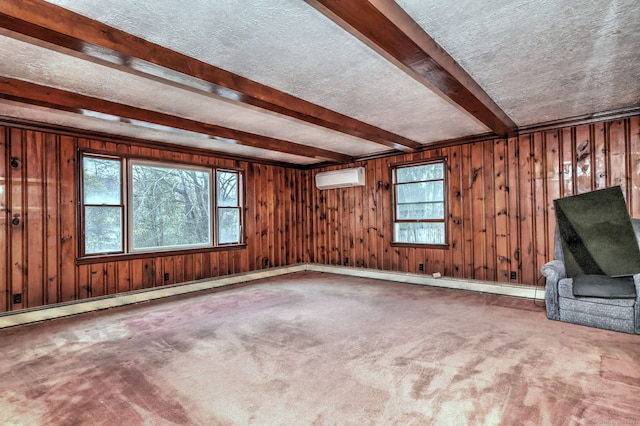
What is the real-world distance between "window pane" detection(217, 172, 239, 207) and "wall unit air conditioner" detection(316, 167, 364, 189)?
67.6 inches

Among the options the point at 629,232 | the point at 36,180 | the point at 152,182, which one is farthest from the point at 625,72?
the point at 36,180

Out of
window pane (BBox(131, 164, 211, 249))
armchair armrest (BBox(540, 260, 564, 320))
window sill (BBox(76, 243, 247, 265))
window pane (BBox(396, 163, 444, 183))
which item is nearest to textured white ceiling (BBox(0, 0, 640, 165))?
window pane (BBox(131, 164, 211, 249))

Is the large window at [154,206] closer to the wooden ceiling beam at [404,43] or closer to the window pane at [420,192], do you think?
the window pane at [420,192]

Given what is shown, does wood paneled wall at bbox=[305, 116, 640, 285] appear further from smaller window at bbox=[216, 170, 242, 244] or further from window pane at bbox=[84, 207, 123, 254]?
window pane at bbox=[84, 207, 123, 254]

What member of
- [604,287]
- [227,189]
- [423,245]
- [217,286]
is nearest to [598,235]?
[604,287]

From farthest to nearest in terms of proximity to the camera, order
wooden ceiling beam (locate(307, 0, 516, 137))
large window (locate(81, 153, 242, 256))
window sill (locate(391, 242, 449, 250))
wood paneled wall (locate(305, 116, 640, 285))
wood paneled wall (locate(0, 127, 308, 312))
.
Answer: window sill (locate(391, 242, 449, 250)) < large window (locate(81, 153, 242, 256)) < wood paneled wall (locate(305, 116, 640, 285)) < wood paneled wall (locate(0, 127, 308, 312)) < wooden ceiling beam (locate(307, 0, 516, 137))

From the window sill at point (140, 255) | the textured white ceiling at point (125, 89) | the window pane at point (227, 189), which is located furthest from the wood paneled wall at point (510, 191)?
the window sill at point (140, 255)

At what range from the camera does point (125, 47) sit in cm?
213

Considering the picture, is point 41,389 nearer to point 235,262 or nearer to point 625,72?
point 235,262

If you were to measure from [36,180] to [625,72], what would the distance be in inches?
244

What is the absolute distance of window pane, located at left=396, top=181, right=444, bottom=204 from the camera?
215 inches

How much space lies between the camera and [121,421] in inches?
72.8

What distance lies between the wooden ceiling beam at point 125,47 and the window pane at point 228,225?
296cm

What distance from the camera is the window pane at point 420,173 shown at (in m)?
5.47
